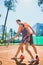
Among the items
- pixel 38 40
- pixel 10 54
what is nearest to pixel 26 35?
pixel 38 40

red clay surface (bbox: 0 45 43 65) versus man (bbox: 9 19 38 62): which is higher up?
man (bbox: 9 19 38 62)

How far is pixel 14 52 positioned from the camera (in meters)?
2.25

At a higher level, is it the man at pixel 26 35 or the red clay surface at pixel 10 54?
the man at pixel 26 35

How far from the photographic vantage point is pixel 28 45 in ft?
7.29

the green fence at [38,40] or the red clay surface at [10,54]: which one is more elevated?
the green fence at [38,40]

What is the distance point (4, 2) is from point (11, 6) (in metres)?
0.10

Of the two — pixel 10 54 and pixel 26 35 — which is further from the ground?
pixel 26 35

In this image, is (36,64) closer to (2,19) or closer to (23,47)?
(23,47)

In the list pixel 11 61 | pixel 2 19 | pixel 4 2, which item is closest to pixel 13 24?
pixel 2 19

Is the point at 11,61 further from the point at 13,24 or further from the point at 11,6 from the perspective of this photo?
the point at 11,6

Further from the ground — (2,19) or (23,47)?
(2,19)

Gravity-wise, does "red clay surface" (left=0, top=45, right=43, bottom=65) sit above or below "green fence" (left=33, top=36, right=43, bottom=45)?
below

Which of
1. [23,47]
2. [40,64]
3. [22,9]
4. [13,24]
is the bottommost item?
[40,64]

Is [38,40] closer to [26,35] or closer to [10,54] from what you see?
[26,35]
